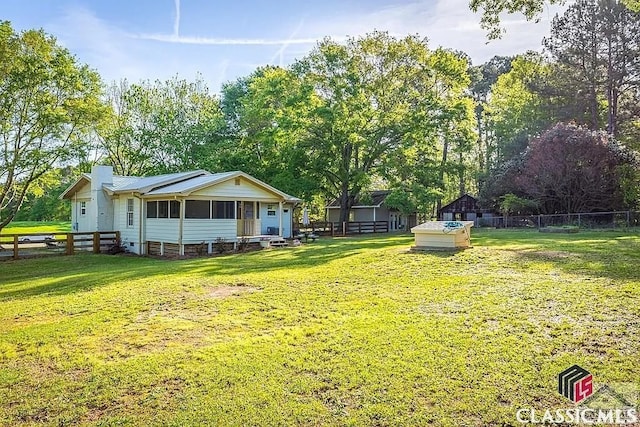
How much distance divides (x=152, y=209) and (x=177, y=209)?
1.73 m

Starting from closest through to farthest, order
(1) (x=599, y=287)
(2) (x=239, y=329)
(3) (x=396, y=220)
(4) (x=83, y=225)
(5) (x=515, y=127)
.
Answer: (2) (x=239, y=329) → (1) (x=599, y=287) → (4) (x=83, y=225) → (3) (x=396, y=220) → (5) (x=515, y=127)

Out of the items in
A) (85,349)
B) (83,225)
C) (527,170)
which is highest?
(527,170)

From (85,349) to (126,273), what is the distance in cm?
694

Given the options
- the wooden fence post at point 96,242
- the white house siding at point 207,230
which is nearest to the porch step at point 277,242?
the white house siding at point 207,230

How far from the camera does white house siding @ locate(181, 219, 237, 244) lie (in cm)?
1706

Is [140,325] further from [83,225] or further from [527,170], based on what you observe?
[527,170]

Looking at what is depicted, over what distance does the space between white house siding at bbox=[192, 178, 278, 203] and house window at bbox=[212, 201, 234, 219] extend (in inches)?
17.0

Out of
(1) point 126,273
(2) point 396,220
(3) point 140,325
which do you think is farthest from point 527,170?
(3) point 140,325

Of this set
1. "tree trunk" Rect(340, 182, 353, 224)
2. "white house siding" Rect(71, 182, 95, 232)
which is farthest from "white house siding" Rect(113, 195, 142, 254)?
"tree trunk" Rect(340, 182, 353, 224)

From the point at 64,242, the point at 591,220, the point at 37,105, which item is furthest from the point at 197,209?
the point at 591,220

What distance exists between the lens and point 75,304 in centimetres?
797

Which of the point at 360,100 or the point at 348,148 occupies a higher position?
the point at 360,100

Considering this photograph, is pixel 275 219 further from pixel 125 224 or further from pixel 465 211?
pixel 465 211

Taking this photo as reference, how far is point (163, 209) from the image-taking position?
18.0 m
